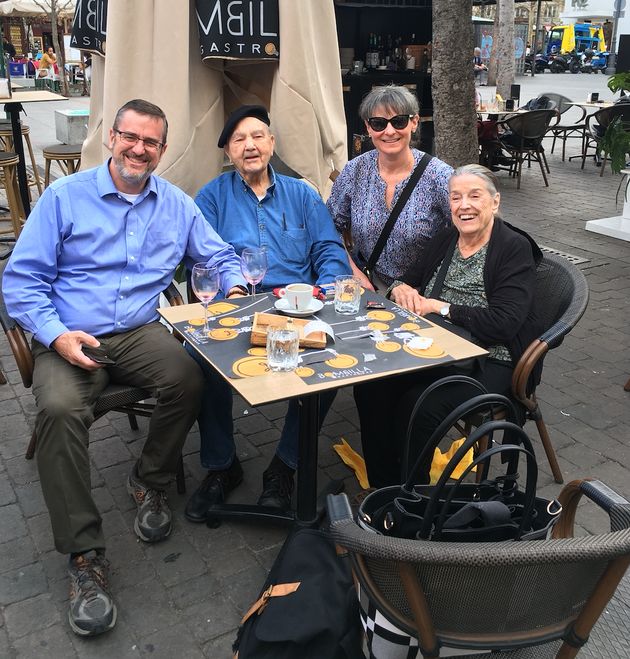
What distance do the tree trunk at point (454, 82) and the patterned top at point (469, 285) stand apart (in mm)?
2778

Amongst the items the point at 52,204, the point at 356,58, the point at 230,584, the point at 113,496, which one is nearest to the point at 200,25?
the point at 52,204

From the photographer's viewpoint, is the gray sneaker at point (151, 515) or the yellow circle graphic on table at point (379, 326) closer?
the yellow circle graphic on table at point (379, 326)

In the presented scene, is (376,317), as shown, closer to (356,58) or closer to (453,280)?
(453,280)

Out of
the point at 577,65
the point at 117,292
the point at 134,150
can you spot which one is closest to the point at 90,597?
the point at 117,292

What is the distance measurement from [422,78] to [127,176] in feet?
22.8

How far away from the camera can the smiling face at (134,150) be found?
9.26ft

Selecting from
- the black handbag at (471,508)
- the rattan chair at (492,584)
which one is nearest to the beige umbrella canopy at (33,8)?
the black handbag at (471,508)

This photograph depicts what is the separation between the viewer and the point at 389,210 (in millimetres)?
3355

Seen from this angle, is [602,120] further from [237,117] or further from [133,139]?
[133,139]

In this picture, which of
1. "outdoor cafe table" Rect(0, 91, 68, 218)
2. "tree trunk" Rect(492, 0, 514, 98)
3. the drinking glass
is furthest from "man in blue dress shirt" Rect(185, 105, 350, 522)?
"tree trunk" Rect(492, 0, 514, 98)

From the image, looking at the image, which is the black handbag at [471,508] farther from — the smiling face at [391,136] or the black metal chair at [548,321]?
the smiling face at [391,136]

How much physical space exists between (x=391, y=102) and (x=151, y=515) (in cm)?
211

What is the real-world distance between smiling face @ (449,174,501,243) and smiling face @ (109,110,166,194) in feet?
4.18

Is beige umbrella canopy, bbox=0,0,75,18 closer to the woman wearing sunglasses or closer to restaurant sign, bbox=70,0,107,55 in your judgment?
restaurant sign, bbox=70,0,107,55
